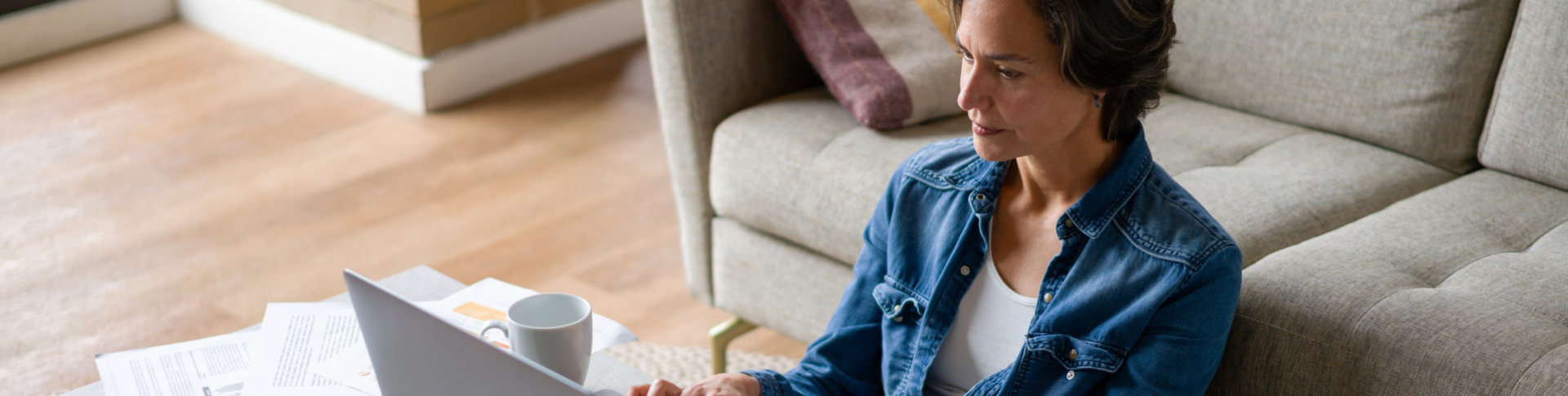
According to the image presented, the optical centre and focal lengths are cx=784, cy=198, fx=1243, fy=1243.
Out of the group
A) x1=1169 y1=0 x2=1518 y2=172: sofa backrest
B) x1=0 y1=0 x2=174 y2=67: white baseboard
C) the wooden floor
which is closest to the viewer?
x1=1169 y1=0 x2=1518 y2=172: sofa backrest

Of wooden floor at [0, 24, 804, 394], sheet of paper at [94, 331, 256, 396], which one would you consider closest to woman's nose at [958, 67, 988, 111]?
sheet of paper at [94, 331, 256, 396]

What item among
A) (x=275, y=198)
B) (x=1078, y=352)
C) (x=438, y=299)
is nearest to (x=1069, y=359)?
(x=1078, y=352)

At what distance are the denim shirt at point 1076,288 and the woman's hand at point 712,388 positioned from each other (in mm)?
23

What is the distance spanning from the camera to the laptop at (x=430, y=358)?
0.80 m

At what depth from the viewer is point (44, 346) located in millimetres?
1987

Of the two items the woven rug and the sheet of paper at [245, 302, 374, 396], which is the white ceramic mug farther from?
the woven rug

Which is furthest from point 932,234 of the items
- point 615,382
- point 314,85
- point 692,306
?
point 314,85

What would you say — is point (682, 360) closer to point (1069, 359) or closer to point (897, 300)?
point (897, 300)

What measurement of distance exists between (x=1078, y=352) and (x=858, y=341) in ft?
0.82

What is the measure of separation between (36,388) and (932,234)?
57.0 inches

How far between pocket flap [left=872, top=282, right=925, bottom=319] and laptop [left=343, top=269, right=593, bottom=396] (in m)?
0.45

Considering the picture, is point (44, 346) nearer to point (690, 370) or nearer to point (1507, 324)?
point (690, 370)

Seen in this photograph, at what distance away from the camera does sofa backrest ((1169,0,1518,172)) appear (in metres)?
1.60

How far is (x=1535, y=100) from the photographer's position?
1.53 metres
